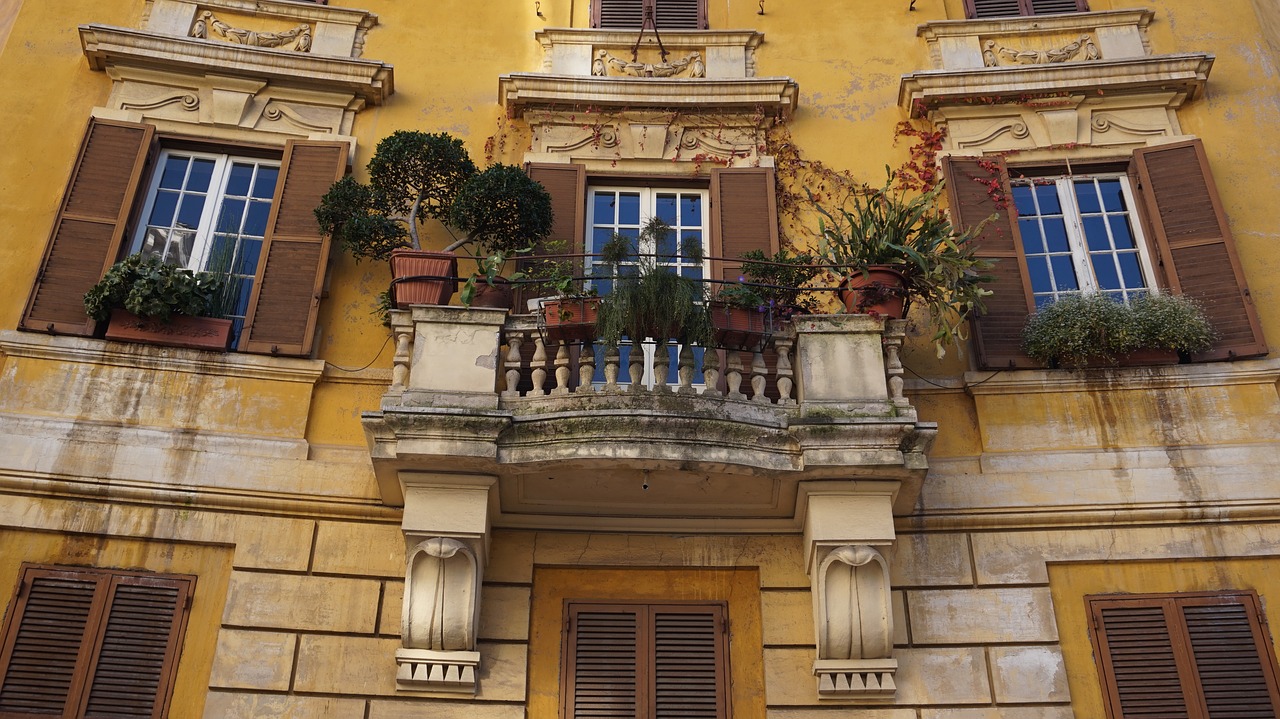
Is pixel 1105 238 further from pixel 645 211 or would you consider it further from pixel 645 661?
pixel 645 661

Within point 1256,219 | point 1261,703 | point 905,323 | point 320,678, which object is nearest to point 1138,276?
point 1256,219

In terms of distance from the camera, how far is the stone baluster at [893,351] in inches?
356

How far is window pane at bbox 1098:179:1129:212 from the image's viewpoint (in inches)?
436

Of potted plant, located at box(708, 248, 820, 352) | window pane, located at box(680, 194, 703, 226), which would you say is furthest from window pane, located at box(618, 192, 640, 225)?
potted plant, located at box(708, 248, 820, 352)

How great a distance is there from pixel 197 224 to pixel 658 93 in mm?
4200

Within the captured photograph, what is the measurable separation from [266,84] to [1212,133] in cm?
848

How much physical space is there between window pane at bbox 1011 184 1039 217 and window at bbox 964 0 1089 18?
2.22 meters

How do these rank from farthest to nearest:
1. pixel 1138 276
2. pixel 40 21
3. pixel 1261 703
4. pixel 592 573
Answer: pixel 40 21, pixel 1138 276, pixel 592 573, pixel 1261 703

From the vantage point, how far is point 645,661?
879cm

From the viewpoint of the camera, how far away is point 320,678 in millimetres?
8562

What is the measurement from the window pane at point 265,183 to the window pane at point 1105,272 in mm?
7096

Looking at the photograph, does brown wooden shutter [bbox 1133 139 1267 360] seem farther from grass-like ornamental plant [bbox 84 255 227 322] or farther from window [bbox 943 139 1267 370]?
grass-like ornamental plant [bbox 84 255 227 322]

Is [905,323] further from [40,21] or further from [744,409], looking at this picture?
[40,21]

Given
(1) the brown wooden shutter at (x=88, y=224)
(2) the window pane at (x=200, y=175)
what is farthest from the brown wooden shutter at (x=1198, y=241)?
(1) the brown wooden shutter at (x=88, y=224)
